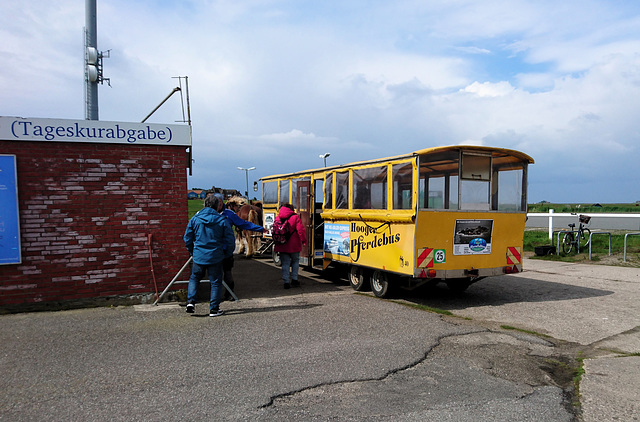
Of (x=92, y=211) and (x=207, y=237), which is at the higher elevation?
(x=92, y=211)

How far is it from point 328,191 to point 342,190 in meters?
0.71

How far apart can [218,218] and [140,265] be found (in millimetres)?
1780

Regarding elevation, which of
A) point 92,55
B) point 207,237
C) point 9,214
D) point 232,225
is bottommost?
point 207,237

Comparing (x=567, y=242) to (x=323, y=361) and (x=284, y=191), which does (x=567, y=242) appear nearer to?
(x=284, y=191)

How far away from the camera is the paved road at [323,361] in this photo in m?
4.23

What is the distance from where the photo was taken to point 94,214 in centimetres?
815

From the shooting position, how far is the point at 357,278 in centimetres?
1023

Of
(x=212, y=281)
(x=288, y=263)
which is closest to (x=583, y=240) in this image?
(x=288, y=263)

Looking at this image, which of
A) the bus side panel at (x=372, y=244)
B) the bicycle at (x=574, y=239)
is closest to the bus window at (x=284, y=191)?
the bus side panel at (x=372, y=244)

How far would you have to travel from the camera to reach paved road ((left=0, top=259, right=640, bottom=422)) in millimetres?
4227

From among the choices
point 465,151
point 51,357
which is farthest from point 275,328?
point 465,151

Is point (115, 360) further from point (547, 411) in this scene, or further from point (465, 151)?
point (465, 151)

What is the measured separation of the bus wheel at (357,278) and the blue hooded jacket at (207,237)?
3.24m

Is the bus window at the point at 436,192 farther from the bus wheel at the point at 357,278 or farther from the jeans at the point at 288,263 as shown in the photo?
the jeans at the point at 288,263
